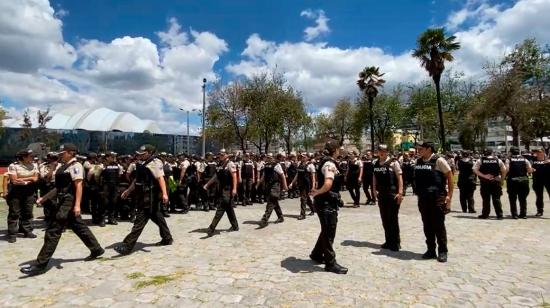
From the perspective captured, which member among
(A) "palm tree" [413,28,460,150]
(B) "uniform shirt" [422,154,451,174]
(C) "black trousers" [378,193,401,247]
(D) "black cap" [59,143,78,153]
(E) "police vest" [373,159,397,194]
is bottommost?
(C) "black trousers" [378,193,401,247]

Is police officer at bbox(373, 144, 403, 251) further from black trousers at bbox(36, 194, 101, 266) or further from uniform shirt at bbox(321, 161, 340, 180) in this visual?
black trousers at bbox(36, 194, 101, 266)

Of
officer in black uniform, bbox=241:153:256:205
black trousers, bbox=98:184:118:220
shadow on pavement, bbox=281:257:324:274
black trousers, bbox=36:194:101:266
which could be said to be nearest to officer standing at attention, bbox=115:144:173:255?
black trousers, bbox=36:194:101:266

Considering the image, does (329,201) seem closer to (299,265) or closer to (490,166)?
(299,265)

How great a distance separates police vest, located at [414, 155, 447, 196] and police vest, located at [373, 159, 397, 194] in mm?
547

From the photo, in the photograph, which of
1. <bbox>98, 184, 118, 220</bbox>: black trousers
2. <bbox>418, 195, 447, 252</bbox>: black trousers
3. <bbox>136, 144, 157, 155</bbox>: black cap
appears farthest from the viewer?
<bbox>98, 184, 118, 220</bbox>: black trousers

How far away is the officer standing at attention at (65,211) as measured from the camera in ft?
19.6

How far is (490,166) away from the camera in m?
10.7

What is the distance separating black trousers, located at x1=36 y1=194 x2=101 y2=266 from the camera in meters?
5.97

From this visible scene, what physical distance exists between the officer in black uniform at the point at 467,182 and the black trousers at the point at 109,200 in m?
10.2

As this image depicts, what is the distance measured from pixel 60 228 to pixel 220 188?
337 centimetres

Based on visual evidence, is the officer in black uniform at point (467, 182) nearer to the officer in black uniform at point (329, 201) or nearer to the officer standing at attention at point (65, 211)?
the officer in black uniform at point (329, 201)

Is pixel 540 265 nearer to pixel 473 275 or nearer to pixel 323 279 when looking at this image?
pixel 473 275

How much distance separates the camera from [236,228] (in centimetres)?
915

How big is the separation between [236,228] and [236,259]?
101 inches
